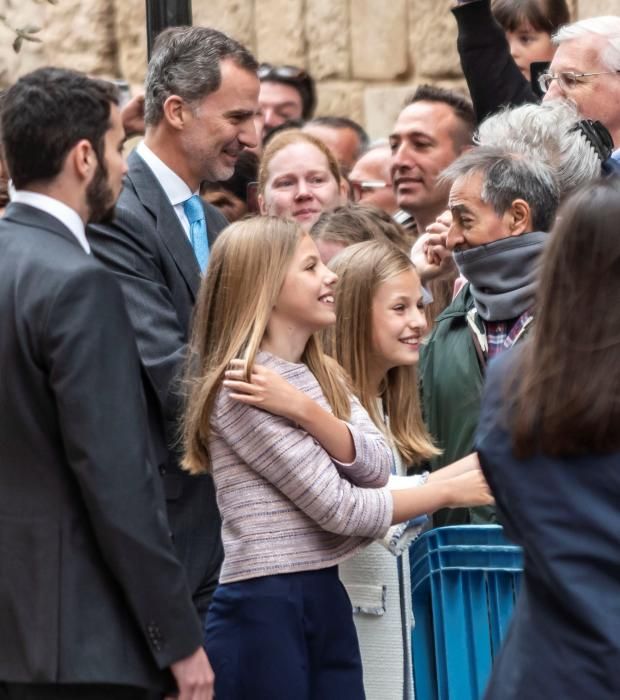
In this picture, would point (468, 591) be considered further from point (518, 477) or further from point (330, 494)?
point (518, 477)

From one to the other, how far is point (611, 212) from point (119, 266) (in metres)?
1.96

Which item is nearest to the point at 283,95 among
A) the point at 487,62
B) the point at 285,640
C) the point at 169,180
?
the point at 487,62

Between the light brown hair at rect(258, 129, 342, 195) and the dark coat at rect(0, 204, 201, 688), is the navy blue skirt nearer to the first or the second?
the dark coat at rect(0, 204, 201, 688)

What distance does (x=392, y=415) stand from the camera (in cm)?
448

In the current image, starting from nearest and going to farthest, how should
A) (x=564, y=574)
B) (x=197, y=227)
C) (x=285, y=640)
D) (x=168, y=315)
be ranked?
(x=564, y=574) → (x=285, y=640) → (x=168, y=315) → (x=197, y=227)

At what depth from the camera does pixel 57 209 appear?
3.41m

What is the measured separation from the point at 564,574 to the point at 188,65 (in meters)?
2.61

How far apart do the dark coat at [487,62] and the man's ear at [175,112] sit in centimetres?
114

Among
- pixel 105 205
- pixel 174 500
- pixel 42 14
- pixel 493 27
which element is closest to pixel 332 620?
pixel 174 500

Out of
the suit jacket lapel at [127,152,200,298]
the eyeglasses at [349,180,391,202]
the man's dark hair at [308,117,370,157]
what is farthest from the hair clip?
the man's dark hair at [308,117,370,157]

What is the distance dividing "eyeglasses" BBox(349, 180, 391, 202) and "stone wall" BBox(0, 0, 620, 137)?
1.20 metres

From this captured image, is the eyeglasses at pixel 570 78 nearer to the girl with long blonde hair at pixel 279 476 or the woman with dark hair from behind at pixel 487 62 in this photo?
the woman with dark hair from behind at pixel 487 62

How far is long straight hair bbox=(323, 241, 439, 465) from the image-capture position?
4.43 metres

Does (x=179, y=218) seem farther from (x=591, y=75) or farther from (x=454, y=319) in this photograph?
(x=591, y=75)
